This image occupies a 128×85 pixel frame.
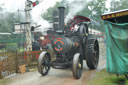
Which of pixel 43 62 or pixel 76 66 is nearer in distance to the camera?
pixel 76 66

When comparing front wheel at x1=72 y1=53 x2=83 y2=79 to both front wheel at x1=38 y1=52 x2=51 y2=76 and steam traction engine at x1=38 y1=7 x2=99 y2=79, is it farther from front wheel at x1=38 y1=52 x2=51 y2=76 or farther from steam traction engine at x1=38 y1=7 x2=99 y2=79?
front wheel at x1=38 y1=52 x2=51 y2=76

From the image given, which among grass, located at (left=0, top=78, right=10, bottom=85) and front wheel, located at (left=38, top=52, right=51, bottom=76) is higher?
front wheel, located at (left=38, top=52, right=51, bottom=76)

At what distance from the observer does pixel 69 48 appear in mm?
7336

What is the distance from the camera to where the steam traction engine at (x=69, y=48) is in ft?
22.6

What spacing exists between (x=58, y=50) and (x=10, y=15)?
96.7 ft

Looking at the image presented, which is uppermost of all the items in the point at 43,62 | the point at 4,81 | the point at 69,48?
the point at 69,48

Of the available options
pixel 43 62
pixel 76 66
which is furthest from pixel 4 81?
pixel 76 66

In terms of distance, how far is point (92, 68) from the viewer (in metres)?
8.52

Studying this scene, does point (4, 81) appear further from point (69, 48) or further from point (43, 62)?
point (69, 48)

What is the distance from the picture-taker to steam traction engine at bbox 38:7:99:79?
6902mm

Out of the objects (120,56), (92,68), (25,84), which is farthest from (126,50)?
(25,84)

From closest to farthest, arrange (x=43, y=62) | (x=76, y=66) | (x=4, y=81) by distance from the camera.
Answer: (x=76, y=66), (x=4, y=81), (x=43, y=62)

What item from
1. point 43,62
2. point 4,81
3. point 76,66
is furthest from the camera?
point 43,62

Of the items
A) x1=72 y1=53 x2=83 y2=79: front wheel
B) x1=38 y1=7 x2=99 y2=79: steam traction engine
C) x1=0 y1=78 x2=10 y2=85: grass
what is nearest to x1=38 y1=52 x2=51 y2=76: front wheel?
x1=38 y1=7 x2=99 y2=79: steam traction engine
